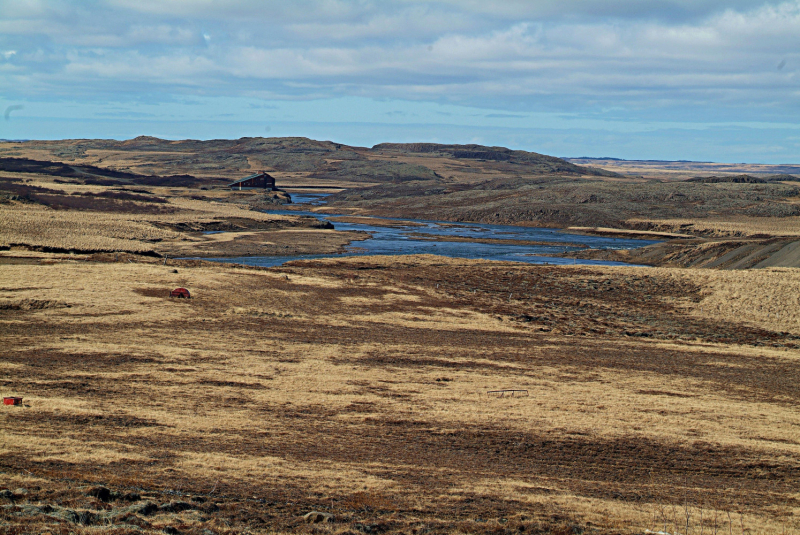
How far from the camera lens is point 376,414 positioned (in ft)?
63.5

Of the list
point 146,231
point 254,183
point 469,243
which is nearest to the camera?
point 146,231

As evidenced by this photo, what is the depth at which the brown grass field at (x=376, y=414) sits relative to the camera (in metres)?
12.7

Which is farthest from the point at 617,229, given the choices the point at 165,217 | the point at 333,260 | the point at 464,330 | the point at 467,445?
the point at 467,445

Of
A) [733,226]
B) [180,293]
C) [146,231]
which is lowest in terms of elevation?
[180,293]

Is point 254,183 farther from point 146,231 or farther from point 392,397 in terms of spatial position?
point 392,397

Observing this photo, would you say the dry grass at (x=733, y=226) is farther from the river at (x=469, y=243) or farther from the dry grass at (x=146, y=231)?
the dry grass at (x=146, y=231)

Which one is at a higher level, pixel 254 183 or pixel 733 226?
pixel 254 183

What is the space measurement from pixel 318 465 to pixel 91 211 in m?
78.5

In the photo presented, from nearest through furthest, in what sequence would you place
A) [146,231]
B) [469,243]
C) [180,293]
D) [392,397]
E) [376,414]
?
[376,414] < [392,397] < [180,293] < [146,231] < [469,243]

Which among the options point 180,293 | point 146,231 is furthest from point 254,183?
point 180,293

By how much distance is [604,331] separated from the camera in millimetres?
35625

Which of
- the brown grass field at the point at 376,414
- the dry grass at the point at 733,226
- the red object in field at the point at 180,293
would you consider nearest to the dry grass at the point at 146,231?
the brown grass field at the point at 376,414

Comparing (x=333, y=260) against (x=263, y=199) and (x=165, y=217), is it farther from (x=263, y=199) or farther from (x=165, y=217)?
(x=263, y=199)

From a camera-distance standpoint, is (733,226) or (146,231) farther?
(733,226)
